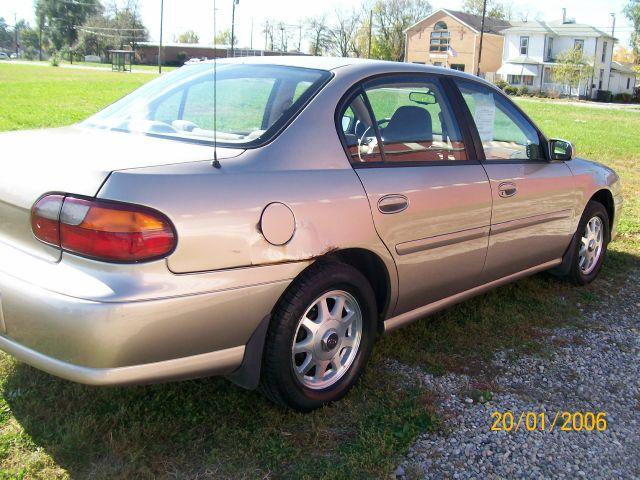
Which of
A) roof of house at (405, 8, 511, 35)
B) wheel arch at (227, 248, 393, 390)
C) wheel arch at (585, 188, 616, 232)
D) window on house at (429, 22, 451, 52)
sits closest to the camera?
wheel arch at (227, 248, 393, 390)

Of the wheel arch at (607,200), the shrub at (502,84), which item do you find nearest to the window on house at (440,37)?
the shrub at (502,84)

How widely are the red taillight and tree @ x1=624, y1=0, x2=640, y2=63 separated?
82736 mm

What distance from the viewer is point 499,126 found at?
4305mm

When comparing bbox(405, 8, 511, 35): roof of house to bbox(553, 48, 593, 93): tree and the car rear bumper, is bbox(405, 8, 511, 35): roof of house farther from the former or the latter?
the car rear bumper

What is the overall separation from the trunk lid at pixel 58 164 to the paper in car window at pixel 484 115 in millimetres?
1842

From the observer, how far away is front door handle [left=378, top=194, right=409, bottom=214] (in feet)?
10.5

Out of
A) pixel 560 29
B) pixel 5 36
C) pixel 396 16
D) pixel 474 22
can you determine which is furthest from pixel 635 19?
pixel 5 36

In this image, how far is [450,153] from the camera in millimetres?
3779

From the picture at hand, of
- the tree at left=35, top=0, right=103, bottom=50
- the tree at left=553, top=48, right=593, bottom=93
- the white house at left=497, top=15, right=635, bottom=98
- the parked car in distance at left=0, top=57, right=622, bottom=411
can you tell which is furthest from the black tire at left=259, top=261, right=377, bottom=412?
the tree at left=35, top=0, right=103, bottom=50

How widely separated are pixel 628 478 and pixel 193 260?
2.07 metres

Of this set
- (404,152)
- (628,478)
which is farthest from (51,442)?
(628,478)

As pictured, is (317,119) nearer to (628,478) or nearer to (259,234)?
(259,234)

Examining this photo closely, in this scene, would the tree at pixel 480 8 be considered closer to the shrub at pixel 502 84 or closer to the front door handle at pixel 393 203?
the shrub at pixel 502 84

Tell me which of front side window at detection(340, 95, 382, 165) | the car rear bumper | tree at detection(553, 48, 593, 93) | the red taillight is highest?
tree at detection(553, 48, 593, 93)
